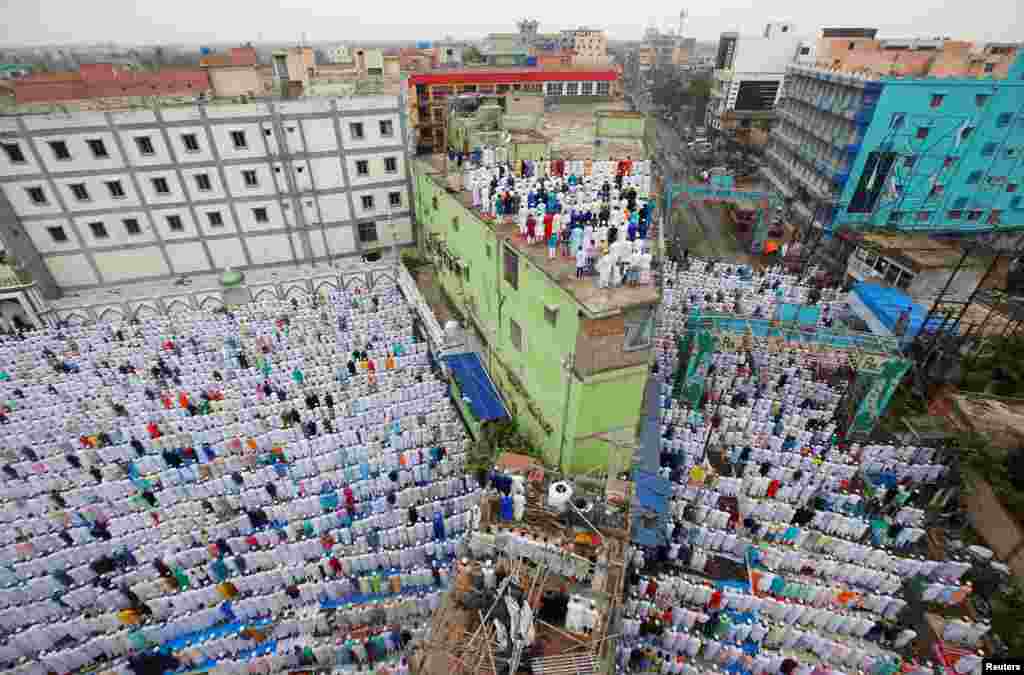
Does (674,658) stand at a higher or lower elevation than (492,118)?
lower

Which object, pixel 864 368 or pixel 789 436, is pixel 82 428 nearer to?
pixel 789 436

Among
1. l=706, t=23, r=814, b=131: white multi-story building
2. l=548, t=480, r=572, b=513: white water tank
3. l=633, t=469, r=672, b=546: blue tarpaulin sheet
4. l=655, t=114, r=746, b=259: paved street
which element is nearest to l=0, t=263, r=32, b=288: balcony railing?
l=548, t=480, r=572, b=513: white water tank

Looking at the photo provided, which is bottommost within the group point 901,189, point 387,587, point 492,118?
point 387,587

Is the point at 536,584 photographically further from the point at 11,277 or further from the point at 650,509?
the point at 11,277

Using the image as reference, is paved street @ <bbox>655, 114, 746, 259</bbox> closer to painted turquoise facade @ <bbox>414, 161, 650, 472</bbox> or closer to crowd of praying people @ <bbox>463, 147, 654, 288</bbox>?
crowd of praying people @ <bbox>463, 147, 654, 288</bbox>

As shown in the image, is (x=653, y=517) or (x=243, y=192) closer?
(x=653, y=517)

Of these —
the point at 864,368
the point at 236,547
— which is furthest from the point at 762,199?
the point at 236,547

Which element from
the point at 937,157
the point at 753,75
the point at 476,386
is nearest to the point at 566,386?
the point at 476,386
